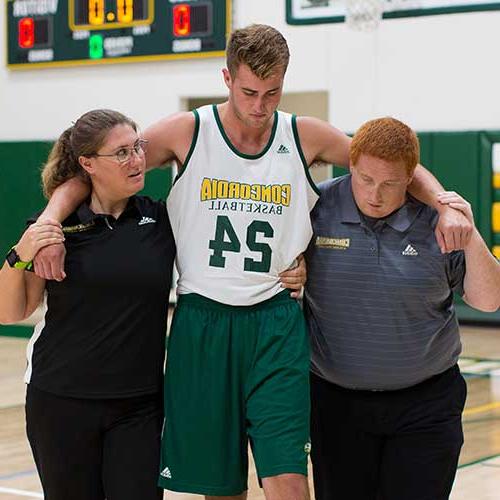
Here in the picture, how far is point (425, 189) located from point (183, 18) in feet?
29.8

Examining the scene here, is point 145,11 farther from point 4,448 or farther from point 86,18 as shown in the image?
point 4,448

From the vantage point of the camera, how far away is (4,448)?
617 cm

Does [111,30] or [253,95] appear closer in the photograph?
[253,95]

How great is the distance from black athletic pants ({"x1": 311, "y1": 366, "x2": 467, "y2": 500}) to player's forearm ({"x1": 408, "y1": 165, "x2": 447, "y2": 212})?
0.52 m

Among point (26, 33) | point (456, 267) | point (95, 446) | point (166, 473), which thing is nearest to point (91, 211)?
point (95, 446)

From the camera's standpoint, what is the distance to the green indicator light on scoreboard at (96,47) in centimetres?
1274

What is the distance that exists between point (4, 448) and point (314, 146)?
336 cm

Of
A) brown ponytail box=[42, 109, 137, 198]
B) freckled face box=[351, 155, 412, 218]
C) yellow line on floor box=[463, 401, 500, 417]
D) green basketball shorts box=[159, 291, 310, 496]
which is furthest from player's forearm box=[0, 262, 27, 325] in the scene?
yellow line on floor box=[463, 401, 500, 417]

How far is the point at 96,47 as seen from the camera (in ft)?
42.0

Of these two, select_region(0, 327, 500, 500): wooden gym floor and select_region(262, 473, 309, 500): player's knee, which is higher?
select_region(262, 473, 309, 500): player's knee

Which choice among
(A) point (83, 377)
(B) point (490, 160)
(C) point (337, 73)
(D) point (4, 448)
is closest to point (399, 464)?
(A) point (83, 377)

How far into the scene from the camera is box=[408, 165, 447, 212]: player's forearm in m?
3.35

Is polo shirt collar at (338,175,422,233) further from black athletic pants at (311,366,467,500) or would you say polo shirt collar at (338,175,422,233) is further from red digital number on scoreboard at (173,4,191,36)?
red digital number on scoreboard at (173,4,191,36)

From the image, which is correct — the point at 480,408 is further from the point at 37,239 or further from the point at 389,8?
the point at 389,8
